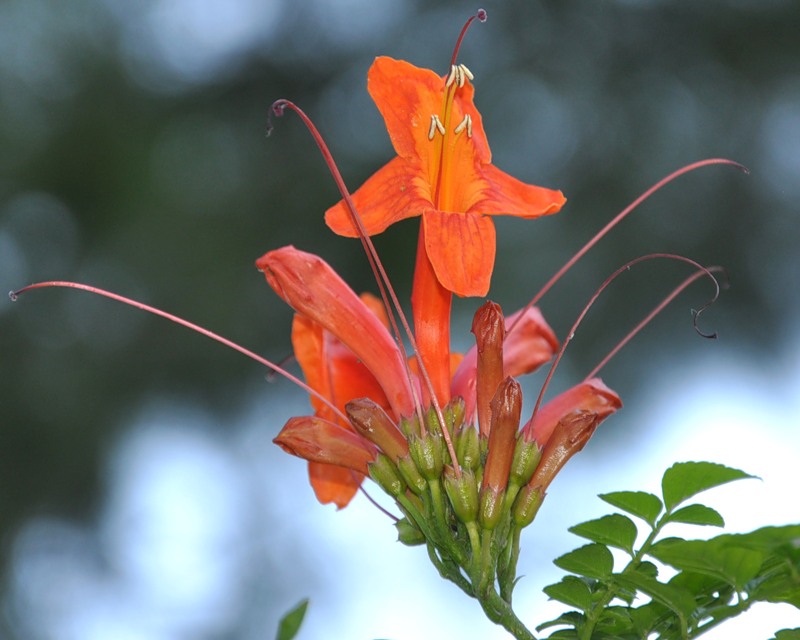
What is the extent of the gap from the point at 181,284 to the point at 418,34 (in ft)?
5.07

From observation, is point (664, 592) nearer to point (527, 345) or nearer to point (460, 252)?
point (460, 252)

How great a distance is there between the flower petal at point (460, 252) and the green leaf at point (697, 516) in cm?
28

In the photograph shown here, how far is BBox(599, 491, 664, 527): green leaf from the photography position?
0.87 meters

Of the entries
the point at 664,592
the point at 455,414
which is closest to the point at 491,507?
the point at 455,414

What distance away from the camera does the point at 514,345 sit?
1.26 m

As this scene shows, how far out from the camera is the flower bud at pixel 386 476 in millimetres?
1069

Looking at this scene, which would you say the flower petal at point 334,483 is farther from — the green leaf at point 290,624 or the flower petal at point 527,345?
the green leaf at point 290,624

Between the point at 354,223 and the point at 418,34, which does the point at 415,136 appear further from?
the point at 418,34

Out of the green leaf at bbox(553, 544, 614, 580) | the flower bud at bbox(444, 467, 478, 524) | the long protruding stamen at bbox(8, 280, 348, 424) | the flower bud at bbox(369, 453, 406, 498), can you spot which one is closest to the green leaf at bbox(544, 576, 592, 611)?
the green leaf at bbox(553, 544, 614, 580)

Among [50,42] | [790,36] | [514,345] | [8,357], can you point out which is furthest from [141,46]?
[514,345]

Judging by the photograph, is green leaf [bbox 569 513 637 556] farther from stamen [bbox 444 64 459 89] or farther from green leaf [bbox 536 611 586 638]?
stamen [bbox 444 64 459 89]

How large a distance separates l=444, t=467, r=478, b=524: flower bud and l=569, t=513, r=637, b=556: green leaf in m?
0.15

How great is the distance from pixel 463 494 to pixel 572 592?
0.55ft

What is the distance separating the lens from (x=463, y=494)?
3.28 ft
